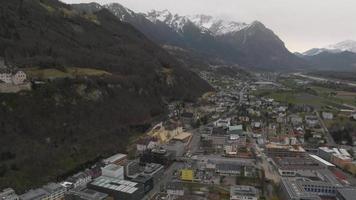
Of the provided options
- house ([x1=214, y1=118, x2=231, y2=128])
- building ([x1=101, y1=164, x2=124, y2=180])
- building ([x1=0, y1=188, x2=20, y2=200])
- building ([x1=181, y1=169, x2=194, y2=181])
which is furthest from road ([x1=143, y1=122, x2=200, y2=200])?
building ([x1=0, y1=188, x2=20, y2=200])

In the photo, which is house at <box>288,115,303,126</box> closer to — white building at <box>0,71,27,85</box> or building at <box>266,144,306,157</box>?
building at <box>266,144,306,157</box>

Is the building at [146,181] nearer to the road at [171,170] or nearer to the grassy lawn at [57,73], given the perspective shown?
the road at [171,170]

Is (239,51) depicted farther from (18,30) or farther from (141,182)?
(141,182)

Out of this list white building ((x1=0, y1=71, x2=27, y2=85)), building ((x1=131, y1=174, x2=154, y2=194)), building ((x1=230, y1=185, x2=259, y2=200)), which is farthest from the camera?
white building ((x1=0, y1=71, x2=27, y2=85))

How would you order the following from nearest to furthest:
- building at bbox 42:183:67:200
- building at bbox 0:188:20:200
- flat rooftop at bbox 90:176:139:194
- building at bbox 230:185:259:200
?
building at bbox 0:188:20:200 → building at bbox 42:183:67:200 → building at bbox 230:185:259:200 → flat rooftop at bbox 90:176:139:194

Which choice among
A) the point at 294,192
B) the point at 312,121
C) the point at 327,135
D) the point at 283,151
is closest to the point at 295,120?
the point at 312,121

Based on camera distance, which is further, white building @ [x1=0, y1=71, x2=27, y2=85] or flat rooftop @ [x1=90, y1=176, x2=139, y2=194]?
white building @ [x1=0, y1=71, x2=27, y2=85]

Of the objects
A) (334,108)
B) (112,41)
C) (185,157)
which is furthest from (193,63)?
(185,157)
